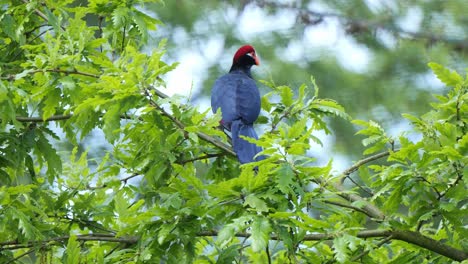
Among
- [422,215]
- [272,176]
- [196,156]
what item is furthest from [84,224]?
[422,215]

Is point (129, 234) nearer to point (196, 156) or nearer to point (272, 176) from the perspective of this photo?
point (196, 156)

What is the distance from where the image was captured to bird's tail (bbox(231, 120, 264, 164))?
2.82 metres

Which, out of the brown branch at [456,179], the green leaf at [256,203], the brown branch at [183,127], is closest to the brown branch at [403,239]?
the brown branch at [456,179]

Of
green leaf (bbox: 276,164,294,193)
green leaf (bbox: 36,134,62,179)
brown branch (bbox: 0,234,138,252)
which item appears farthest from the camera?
green leaf (bbox: 36,134,62,179)

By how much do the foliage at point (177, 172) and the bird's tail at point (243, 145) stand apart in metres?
0.05

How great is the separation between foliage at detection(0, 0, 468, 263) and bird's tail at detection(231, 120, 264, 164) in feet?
0.15

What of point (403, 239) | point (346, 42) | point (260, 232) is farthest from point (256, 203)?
point (346, 42)

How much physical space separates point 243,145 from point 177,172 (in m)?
0.27

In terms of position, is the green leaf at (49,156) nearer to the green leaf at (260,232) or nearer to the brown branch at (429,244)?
the green leaf at (260,232)

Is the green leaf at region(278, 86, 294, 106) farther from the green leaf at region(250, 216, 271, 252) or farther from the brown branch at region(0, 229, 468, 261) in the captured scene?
the green leaf at region(250, 216, 271, 252)

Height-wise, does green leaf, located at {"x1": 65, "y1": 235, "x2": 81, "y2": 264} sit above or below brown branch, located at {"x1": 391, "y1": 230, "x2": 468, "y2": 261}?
above

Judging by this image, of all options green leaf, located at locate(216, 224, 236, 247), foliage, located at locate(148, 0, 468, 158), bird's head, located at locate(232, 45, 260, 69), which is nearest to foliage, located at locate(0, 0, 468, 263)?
green leaf, located at locate(216, 224, 236, 247)

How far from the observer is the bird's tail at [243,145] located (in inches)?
111

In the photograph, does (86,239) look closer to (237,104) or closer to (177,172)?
(177,172)
